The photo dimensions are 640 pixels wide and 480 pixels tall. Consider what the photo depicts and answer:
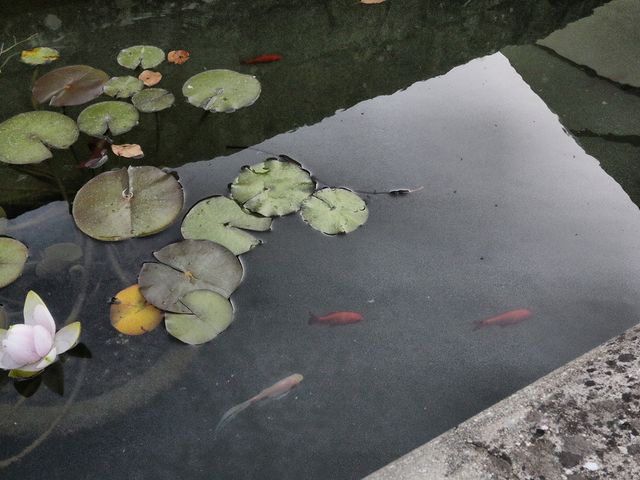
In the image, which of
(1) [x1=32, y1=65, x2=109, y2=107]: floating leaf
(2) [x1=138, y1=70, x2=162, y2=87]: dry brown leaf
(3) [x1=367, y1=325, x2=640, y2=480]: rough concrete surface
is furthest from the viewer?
(2) [x1=138, y1=70, x2=162, y2=87]: dry brown leaf

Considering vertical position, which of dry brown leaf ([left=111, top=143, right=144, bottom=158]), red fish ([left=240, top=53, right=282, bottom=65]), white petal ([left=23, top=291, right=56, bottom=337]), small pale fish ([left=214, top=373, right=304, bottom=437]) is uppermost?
red fish ([left=240, top=53, right=282, bottom=65])

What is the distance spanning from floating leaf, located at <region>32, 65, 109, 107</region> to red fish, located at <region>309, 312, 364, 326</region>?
4.42ft

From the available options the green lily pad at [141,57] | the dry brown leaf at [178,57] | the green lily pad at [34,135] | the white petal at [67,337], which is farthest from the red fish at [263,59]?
the white petal at [67,337]

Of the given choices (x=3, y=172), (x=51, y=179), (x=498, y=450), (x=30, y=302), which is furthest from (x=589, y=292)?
(x=3, y=172)

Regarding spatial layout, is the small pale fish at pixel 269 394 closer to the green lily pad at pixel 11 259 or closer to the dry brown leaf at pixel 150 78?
the green lily pad at pixel 11 259

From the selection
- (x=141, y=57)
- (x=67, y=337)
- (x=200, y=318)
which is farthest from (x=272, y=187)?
(x=141, y=57)

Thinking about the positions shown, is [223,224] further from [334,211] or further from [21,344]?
[21,344]

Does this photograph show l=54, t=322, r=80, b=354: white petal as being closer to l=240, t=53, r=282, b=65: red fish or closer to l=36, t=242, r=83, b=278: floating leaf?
l=36, t=242, r=83, b=278: floating leaf

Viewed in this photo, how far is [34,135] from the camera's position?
206 cm

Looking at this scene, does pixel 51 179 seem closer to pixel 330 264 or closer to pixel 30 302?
pixel 30 302

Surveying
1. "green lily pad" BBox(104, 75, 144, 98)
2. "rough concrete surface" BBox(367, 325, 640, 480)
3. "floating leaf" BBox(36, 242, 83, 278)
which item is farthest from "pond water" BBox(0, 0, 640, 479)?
"rough concrete surface" BBox(367, 325, 640, 480)

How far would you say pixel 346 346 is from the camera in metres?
1.59

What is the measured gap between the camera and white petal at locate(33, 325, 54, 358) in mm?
1441

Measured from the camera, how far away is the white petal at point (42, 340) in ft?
4.73
